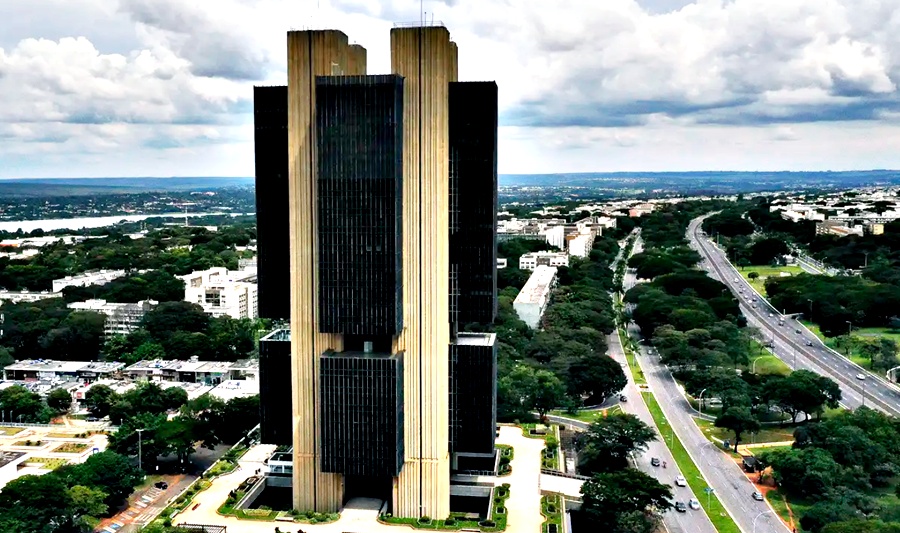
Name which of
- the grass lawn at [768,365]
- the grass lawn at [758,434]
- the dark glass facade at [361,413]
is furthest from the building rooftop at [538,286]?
the dark glass facade at [361,413]

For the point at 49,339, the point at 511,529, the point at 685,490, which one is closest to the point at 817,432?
the point at 685,490

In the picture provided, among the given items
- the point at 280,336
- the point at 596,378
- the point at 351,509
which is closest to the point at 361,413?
the point at 351,509

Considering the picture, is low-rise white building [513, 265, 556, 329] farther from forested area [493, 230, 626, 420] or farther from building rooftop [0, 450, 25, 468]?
building rooftop [0, 450, 25, 468]

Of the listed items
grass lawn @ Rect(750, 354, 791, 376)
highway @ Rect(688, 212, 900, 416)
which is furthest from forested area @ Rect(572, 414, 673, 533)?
grass lawn @ Rect(750, 354, 791, 376)

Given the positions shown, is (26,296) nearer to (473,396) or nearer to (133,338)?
(133,338)

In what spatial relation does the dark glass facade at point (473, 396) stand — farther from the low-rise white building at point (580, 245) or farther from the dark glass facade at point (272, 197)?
the low-rise white building at point (580, 245)

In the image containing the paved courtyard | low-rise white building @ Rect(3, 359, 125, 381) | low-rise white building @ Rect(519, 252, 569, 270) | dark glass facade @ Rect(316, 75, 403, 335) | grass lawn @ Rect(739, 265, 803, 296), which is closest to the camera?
dark glass facade @ Rect(316, 75, 403, 335)

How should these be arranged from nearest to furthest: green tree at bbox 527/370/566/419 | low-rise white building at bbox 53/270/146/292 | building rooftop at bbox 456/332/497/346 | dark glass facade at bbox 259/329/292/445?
dark glass facade at bbox 259/329/292/445, building rooftop at bbox 456/332/497/346, green tree at bbox 527/370/566/419, low-rise white building at bbox 53/270/146/292
